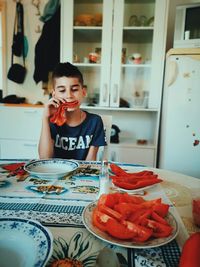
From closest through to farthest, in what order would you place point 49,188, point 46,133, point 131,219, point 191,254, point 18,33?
1. point 191,254
2. point 131,219
3. point 49,188
4. point 46,133
5. point 18,33

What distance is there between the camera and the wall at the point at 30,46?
2.37 meters

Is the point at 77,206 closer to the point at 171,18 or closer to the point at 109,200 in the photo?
the point at 109,200

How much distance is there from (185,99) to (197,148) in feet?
1.43

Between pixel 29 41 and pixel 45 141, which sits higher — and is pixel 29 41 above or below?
above

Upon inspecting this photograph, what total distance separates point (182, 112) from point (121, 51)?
2.61ft

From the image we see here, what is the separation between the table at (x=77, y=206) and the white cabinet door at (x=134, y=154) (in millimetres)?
1132

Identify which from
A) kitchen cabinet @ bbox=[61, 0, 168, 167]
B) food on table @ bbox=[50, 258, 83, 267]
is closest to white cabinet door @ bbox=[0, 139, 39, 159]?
kitchen cabinet @ bbox=[61, 0, 168, 167]

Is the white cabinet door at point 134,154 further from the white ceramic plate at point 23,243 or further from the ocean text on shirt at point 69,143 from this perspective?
the white ceramic plate at point 23,243

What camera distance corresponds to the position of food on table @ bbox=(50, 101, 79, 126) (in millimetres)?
1195

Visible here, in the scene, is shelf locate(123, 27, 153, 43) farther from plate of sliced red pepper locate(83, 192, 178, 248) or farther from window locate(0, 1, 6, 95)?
plate of sliced red pepper locate(83, 192, 178, 248)

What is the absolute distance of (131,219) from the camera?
0.48 meters

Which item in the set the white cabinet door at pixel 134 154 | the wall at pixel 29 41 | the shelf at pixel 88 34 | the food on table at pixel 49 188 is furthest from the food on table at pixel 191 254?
the wall at pixel 29 41

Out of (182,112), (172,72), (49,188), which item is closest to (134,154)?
(182,112)

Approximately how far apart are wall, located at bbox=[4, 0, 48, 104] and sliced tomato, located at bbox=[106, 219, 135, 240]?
2.20 metres
